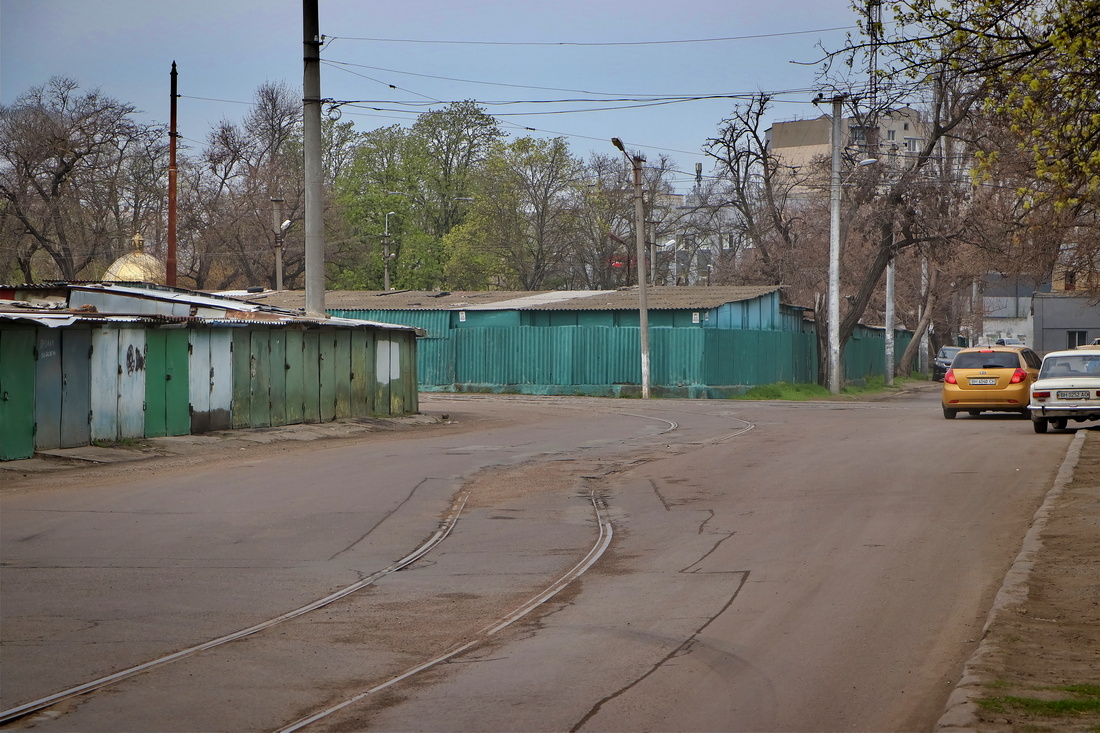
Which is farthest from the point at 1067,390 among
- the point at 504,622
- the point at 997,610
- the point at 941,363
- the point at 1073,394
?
the point at 941,363

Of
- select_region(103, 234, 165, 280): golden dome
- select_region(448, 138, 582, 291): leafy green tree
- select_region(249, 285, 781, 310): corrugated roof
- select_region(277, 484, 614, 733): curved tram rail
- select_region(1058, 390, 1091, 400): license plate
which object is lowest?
select_region(277, 484, 614, 733): curved tram rail

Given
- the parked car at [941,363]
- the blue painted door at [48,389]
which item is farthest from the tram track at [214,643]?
the parked car at [941,363]

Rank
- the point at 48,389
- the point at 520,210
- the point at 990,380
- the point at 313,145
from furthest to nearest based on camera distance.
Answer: the point at 520,210, the point at 313,145, the point at 990,380, the point at 48,389

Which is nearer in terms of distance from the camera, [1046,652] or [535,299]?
[1046,652]

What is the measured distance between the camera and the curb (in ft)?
15.9

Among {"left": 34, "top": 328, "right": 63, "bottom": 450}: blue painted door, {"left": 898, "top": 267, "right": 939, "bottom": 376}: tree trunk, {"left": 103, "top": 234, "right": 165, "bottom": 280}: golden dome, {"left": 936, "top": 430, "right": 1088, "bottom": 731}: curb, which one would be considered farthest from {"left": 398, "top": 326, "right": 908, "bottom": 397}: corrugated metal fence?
{"left": 936, "top": 430, "right": 1088, "bottom": 731}: curb

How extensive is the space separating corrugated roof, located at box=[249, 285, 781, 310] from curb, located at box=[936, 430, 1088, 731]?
2819cm

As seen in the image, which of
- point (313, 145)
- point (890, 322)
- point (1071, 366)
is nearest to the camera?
point (1071, 366)

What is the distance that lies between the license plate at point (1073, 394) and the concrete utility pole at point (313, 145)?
52.2ft

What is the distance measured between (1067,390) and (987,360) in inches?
178

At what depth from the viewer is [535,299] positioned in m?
47.2

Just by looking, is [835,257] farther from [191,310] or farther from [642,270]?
[191,310]

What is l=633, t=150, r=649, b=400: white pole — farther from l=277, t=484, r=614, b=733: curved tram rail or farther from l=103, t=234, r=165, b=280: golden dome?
l=103, t=234, r=165, b=280: golden dome

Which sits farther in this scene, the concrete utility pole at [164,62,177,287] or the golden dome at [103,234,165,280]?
the golden dome at [103,234,165,280]
